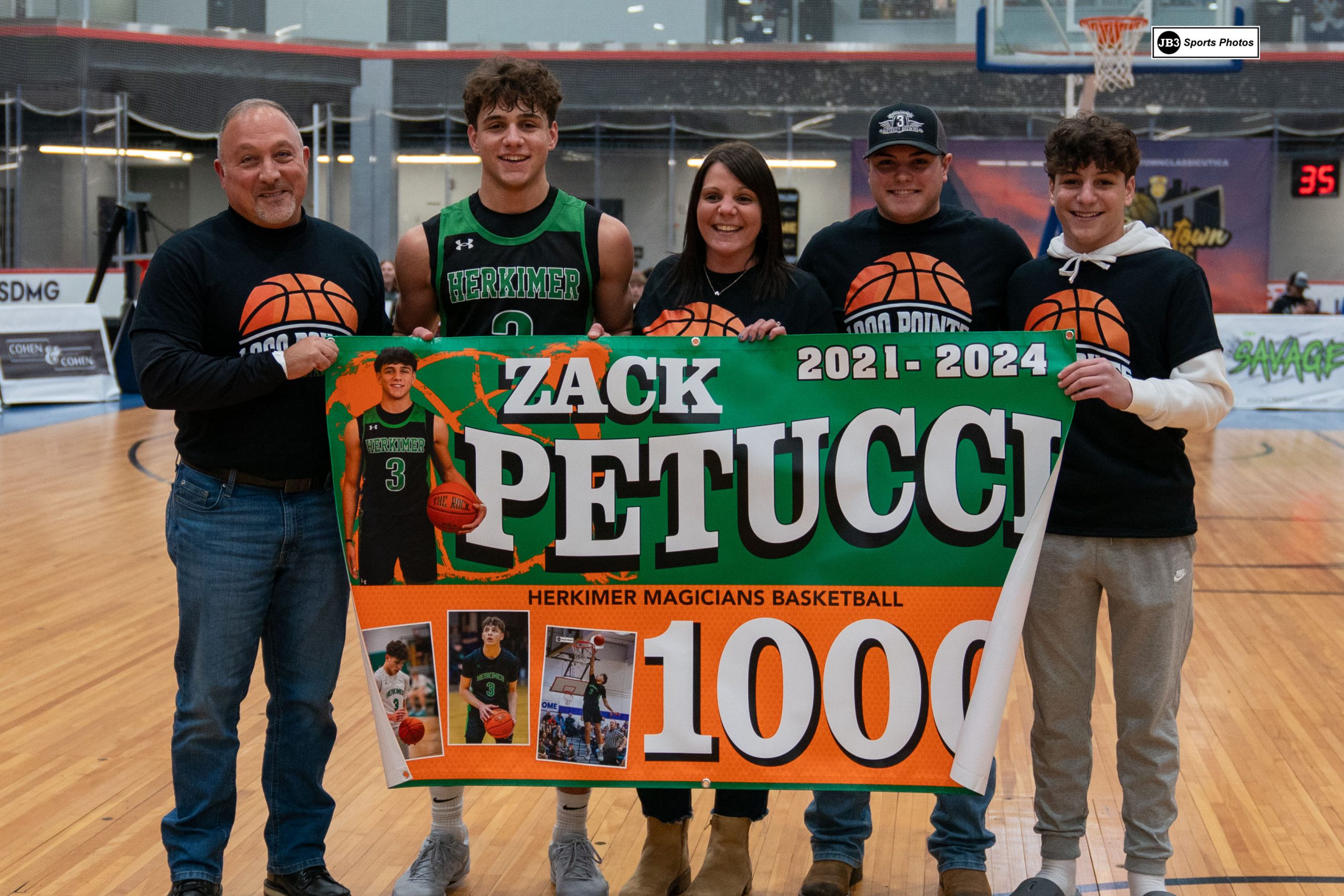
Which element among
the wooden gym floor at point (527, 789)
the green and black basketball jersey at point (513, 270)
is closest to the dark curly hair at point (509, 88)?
the green and black basketball jersey at point (513, 270)

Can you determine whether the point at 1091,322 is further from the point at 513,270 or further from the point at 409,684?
the point at 409,684

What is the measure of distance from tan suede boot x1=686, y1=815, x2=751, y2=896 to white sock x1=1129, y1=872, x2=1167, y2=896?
77 cm

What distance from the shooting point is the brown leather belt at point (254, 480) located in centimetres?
241

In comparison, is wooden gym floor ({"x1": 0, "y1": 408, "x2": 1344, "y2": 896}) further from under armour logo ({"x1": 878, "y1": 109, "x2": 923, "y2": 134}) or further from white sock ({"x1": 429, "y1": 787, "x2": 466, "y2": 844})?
under armour logo ({"x1": 878, "y1": 109, "x2": 923, "y2": 134})

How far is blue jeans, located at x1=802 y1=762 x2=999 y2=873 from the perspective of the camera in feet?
8.52

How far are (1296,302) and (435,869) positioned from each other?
13.5 meters

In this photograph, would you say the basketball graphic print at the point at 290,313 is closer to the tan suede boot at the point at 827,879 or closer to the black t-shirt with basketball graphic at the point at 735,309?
the black t-shirt with basketball graphic at the point at 735,309

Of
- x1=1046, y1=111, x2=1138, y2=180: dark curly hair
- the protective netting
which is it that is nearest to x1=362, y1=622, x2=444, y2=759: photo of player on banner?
x1=1046, y1=111, x2=1138, y2=180: dark curly hair

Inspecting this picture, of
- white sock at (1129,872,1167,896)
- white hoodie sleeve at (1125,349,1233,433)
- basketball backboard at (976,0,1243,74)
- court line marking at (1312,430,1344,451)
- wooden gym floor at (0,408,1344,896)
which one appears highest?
basketball backboard at (976,0,1243,74)

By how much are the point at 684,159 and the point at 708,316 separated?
14.4 meters

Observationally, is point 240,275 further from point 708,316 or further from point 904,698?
point 904,698

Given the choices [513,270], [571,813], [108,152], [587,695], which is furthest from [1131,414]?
[108,152]

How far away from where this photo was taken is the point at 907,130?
257 centimetres

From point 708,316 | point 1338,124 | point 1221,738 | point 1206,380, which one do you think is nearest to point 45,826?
point 708,316
